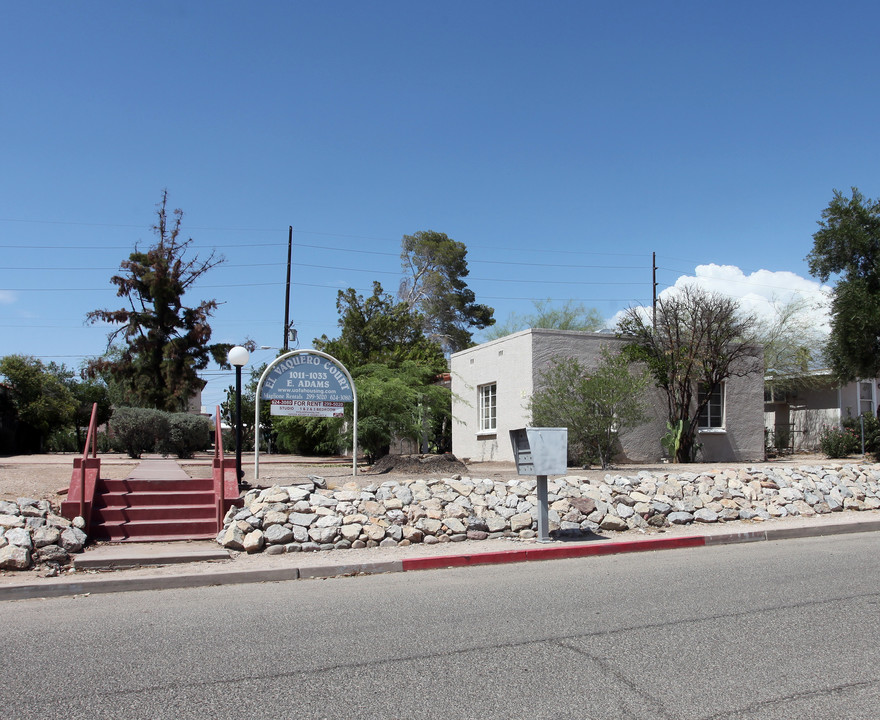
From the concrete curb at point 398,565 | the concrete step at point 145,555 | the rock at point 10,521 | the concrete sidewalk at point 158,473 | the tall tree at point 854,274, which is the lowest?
the concrete curb at point 398,565

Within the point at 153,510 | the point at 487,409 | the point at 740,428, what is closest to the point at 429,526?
the point at 153,510

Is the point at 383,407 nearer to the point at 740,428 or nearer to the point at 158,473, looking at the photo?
the point at 158,473

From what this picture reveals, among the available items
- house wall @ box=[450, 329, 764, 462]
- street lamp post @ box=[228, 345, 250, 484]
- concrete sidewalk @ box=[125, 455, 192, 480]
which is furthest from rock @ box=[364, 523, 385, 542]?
house wall @ box=[450, 329, 764, 462]

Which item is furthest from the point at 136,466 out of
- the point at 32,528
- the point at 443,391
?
the point at 443,391

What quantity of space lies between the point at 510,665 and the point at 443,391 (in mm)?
16306

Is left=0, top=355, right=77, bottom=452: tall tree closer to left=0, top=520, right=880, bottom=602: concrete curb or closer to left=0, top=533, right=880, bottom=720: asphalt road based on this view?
left=0, top=520, right=880, bottom=602: concrete curb

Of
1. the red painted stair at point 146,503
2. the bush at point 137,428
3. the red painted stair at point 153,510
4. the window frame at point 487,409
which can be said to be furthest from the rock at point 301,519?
the window frame at point 487,409

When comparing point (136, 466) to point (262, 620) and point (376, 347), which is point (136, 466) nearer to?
point (262, 620)

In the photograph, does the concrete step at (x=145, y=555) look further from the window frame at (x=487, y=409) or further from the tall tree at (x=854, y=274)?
the tall tree at (x=854, y=274)

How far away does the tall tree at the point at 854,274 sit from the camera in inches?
771

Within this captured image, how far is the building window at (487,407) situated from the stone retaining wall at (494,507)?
28.2ft

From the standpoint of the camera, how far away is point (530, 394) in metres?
20.1

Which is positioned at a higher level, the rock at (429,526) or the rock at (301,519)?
the rock at (301,519)

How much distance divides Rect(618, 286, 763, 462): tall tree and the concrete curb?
8.37 metres
